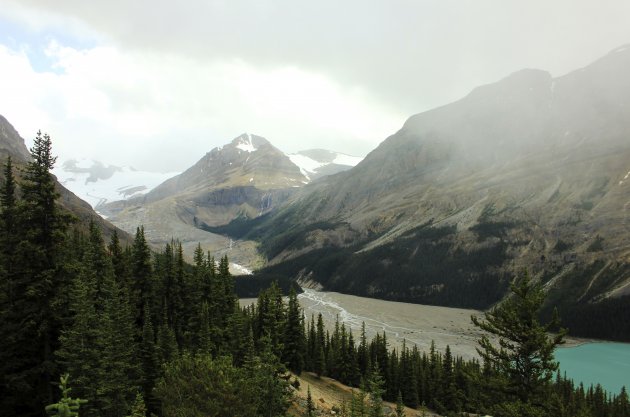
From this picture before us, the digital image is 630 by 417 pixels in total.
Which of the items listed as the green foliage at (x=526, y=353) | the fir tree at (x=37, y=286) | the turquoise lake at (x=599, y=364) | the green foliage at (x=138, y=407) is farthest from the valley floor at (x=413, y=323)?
the fir tree at (x=37, y=286)

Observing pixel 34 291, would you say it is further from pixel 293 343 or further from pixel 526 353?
pixel 293 343

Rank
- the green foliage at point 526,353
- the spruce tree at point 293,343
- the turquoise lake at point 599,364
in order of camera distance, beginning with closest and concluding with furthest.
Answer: the green foliage at point 526,353 → the spruce tree at point 293,343 → the turquoise lake at point 599,364

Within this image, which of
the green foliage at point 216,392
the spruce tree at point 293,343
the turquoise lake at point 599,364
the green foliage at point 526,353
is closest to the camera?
the green foliage at point 526,353

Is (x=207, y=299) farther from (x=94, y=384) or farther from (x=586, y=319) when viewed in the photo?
(x=586, y=319)

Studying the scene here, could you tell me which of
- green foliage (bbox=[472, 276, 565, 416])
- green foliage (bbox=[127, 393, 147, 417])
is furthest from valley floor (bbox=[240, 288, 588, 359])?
green foliage (bbox=[127, 393, 147, 417])

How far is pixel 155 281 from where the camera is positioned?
5359 cm

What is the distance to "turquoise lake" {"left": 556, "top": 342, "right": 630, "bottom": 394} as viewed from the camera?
109438 millimetres

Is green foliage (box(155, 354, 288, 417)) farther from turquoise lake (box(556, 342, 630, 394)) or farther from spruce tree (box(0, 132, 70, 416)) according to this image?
turquoise lake (box(556, 342, 630, 394))

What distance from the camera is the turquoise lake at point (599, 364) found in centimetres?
10944

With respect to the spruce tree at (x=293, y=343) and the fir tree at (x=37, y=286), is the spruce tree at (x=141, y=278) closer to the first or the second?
the spruce tree at (x=293, y=343)

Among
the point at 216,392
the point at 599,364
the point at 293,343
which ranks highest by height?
the point at 216,392

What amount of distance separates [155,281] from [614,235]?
20395 cm

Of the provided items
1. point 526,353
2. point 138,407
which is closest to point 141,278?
point 138,407

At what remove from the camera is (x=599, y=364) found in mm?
123562
